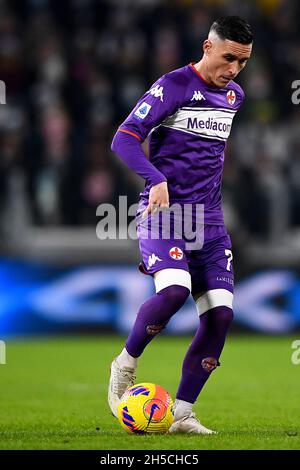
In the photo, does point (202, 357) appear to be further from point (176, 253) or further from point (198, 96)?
point (198, 96)

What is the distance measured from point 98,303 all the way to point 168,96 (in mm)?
7275

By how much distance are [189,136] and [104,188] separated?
6838 mm

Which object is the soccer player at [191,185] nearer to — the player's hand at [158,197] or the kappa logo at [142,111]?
the kappa logo at [142,111]

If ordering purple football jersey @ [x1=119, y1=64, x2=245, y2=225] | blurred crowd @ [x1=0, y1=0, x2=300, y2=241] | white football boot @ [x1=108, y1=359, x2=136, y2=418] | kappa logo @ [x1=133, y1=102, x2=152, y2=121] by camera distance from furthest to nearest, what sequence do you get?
1. blurred crowd @ [x1=0, y1=0, x2=300, y2=241]
2. white football boot @ [x1=108, y1=359, x2=136, y2=418]
3. purple football jersey @ [x1=119, y1=64, x2=245, y2=225]
4. kappa logo @ [x1=133, y1=102, x2=152, y2=121]

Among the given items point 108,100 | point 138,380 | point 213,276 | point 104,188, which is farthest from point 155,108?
point 108,100

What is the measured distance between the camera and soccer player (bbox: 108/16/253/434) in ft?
19.8

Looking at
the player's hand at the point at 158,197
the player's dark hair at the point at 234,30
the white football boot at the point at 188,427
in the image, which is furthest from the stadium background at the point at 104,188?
the player's dark hair at the point at 234,30

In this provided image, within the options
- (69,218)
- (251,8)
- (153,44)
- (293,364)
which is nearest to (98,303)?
(69,218)

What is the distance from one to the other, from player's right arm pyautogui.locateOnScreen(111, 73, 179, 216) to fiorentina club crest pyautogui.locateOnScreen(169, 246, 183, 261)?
0.28 meters

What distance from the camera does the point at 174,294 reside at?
A: 19.4 feet

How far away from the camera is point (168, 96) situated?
6.06 m

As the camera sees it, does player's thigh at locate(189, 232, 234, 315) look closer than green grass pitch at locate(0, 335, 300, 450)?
No

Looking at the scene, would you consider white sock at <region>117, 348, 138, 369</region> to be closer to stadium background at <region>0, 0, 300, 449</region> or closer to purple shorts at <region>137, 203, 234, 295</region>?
purple shorts at <region>137, 203, 234, 295</region>

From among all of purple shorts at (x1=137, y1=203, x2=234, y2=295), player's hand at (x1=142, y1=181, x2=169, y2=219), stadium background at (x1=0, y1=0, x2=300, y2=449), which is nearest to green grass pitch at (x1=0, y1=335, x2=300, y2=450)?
stadium background at (x1=0, y1=0, x2=300, y2=449)
